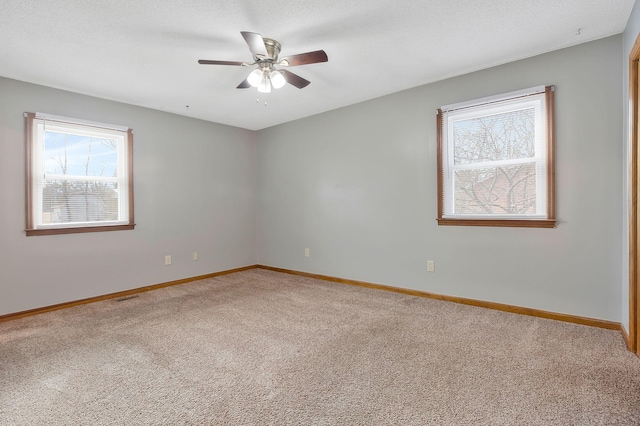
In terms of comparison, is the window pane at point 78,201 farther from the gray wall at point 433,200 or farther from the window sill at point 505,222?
the window sill at point 505,222

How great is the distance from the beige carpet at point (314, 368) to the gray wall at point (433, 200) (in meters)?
0.39

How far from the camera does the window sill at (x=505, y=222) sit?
2.96m

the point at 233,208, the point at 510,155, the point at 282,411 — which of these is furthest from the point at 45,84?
the point at 510,155

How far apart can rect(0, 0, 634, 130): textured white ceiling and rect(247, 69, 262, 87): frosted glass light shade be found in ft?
0.85

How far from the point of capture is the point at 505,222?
3.18 metres

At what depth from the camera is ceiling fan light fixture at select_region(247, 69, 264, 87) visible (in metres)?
2.70

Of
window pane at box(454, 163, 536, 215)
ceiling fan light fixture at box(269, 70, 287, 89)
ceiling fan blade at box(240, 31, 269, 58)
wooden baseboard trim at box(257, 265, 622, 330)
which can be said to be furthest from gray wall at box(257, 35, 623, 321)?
ceiling fan blade at box(240, 31, 269, 58)

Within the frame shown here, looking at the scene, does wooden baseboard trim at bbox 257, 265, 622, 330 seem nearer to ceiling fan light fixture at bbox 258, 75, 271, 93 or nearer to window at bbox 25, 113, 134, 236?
ceiling fan light fixture at bbox 258, 75, 271, 93

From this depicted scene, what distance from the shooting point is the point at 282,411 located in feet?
5.60

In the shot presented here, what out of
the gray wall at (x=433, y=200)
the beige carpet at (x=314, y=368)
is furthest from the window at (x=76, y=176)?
the gray wall at (x=433, y=200)

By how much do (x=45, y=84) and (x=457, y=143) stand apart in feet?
14.7

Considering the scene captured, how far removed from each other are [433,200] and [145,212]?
3.67 m

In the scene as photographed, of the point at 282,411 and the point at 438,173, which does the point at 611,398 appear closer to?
the point at 282,411

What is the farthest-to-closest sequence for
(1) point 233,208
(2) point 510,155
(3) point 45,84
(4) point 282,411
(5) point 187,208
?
(1) point 233,208 < (5) point 187,208 < (3) point 45,84 < (2) point 510,155 < (4) point 282,411
